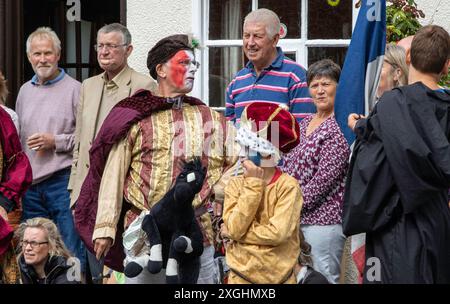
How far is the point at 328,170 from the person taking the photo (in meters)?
6.82

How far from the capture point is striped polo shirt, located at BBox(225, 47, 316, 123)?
7.32 metres

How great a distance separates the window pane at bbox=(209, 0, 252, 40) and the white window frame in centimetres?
4

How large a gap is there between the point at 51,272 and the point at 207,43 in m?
2.33

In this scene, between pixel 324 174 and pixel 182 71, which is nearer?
pixel 182 71

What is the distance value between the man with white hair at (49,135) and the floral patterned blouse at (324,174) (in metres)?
1.82

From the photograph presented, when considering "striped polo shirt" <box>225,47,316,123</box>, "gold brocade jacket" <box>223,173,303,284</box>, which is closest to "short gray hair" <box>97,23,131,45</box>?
"striped polo shirt" <box>225,47,316,123</box>

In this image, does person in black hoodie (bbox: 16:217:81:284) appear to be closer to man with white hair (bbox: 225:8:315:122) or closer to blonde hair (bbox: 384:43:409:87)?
man with white hair (bbox: 225:8:315:122)

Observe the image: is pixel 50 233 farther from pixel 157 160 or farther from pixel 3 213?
pixel 157 160

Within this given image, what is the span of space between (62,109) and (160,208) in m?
2.12

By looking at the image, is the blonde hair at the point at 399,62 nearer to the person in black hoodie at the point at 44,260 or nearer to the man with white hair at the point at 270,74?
the man with white hair at the point at 270,74

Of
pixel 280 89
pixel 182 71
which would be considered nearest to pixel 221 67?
pixel 280 89

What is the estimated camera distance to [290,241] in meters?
6.22

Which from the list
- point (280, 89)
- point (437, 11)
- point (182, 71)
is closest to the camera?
point (182, 71)
